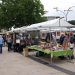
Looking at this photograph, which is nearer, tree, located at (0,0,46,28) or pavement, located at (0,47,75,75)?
pavement, located at (0,47,75,75)

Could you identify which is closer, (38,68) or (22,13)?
(38,68)

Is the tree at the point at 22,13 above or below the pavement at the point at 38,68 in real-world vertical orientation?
above

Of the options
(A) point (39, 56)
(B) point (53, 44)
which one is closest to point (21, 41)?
(A) point (39, 56)

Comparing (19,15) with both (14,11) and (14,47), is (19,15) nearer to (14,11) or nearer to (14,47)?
(14,11)

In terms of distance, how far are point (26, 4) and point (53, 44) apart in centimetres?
3329

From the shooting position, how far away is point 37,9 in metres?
52.0

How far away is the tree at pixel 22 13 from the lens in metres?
52.0

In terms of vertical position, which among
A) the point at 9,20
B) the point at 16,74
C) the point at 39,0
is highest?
the point at 39,0

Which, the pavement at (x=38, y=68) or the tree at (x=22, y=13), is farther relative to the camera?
the tree at (x=22, y=13)

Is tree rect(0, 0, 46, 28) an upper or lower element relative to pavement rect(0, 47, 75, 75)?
upper

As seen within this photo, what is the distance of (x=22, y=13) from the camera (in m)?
51.8

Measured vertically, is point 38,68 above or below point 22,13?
below

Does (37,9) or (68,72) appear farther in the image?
(37,9)

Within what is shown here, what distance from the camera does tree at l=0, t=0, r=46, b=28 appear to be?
52.0 metres
